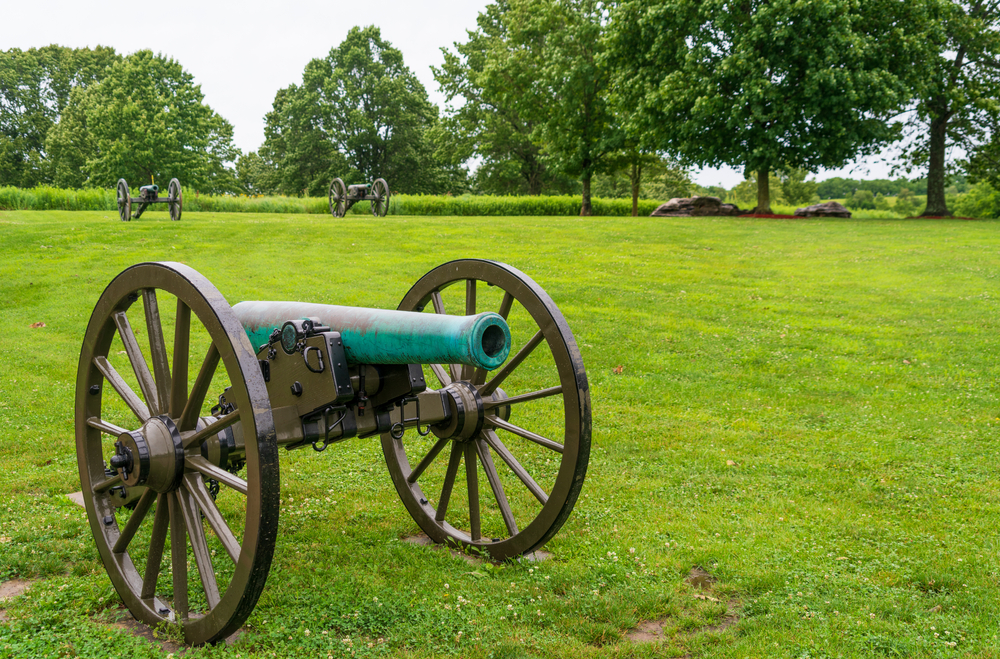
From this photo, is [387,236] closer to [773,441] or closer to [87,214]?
[87,214]

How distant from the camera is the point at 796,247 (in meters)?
19.4

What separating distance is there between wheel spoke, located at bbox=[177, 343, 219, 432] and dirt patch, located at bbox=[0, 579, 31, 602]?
149cm

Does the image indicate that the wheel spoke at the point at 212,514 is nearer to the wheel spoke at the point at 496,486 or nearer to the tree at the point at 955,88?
the wheel spoke at the point at 496,486

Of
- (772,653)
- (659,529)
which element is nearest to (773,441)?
(659,529)

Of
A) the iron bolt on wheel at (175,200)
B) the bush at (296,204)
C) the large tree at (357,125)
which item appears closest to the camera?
the iron bolt on wheel at (175,200)

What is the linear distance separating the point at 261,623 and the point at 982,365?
9.01 m

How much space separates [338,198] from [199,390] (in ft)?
76.2

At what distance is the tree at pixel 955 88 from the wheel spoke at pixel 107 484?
100 ft

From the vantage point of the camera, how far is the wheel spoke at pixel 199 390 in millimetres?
3365

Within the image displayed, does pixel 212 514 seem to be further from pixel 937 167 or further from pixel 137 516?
pixel 937 167

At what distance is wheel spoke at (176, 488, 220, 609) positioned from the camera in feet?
10.9

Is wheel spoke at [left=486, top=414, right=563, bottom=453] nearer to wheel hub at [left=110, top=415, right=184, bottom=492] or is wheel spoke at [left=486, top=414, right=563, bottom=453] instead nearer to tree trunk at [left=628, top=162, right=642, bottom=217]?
wheel hub at [left=110, top=415, right=184, bottom=492]

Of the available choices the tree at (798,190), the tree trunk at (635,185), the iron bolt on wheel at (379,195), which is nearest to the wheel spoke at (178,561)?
the iron bolt on wheel at (379,195)

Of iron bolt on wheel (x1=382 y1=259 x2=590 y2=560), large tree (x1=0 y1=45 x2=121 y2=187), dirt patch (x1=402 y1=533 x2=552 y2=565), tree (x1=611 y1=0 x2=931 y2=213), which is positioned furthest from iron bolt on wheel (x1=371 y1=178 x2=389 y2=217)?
large tree (x1=0 y1=45 x2=121 y2=187)
